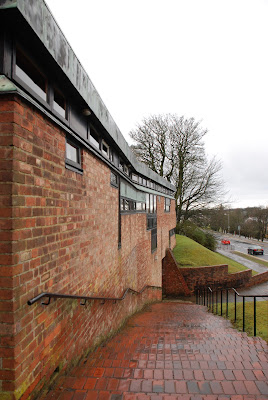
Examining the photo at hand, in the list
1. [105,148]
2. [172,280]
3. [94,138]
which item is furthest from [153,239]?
[94,138]

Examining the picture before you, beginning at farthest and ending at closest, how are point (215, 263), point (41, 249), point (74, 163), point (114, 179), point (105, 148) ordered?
point (215, 263) < point (114, 179) < point (105, 148) < point (74, 163) < point (41, 249)

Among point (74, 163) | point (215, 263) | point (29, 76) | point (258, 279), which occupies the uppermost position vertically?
point (29, 76)

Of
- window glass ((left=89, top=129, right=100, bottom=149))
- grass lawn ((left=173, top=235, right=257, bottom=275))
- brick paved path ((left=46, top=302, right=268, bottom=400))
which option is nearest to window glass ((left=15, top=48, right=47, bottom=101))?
window glass ((left=89, top=129, right=100, bottom=149))

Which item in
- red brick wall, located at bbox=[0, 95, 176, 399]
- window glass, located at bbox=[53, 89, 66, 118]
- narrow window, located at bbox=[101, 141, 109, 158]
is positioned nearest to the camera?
red brick wall, located at bbox=[0, 95, 176, 399]

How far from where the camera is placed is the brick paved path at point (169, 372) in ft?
7.47

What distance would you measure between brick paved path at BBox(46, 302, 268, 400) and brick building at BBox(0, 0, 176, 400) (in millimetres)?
270

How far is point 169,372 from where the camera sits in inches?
107

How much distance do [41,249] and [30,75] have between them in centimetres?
156

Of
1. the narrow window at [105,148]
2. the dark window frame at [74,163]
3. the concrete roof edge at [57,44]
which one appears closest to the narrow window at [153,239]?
the narrow window at [105,148]

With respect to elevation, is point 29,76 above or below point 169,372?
above

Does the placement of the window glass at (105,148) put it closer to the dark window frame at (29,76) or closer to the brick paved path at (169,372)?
the dark window frame at (29,76)

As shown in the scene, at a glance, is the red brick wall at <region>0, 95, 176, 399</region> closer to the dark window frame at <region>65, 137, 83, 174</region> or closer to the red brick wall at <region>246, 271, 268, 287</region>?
the dark window frame at <region>65, 137, 83, 174</region>

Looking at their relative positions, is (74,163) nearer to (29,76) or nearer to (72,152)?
(72,152)

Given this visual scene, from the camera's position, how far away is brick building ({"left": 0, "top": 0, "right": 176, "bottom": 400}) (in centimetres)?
176
